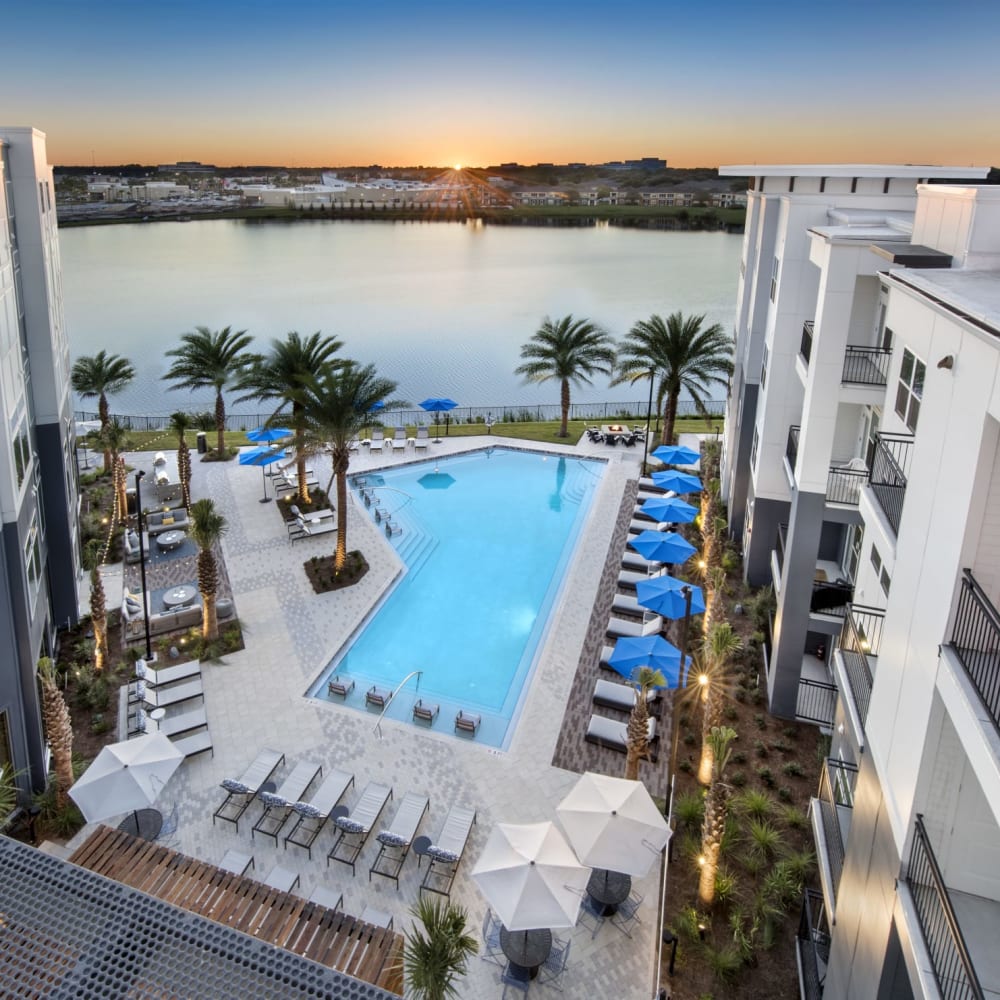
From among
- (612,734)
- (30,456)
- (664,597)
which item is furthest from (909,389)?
(30,456)

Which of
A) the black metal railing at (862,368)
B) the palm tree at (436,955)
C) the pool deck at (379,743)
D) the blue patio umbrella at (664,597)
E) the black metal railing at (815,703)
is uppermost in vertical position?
the black metal railing at (862,368)

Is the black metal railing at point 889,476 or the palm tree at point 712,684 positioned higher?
the black metal railing at point 889,476

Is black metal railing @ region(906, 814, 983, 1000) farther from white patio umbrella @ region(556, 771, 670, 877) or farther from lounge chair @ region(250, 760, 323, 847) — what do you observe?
lounge chair @ region(250, 760, 323, 847)

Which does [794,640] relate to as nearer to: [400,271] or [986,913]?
[986,913]

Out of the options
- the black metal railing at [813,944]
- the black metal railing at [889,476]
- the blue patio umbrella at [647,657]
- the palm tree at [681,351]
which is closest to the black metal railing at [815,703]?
the blue patio umbrella at [647,657]

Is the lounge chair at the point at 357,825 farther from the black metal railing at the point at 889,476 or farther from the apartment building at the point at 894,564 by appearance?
the black metal railing at the point at 889,476

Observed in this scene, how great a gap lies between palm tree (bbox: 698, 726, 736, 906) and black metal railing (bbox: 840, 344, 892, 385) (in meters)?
6.73

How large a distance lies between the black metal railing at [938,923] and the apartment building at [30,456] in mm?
12434

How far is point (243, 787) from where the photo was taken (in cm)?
1338

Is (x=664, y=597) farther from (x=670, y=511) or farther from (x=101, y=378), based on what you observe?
(x=101, y=378)

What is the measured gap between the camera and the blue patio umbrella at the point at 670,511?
22297 mm

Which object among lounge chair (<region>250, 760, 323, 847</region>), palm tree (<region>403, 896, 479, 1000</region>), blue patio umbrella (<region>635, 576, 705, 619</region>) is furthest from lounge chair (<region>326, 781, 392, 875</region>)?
blue patio umbrella (<region>635, 576, 705, 619</region>)

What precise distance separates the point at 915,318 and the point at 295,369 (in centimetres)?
2076

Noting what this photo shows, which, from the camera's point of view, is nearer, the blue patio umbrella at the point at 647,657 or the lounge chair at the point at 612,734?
the lounge chair at the point at 612,734
